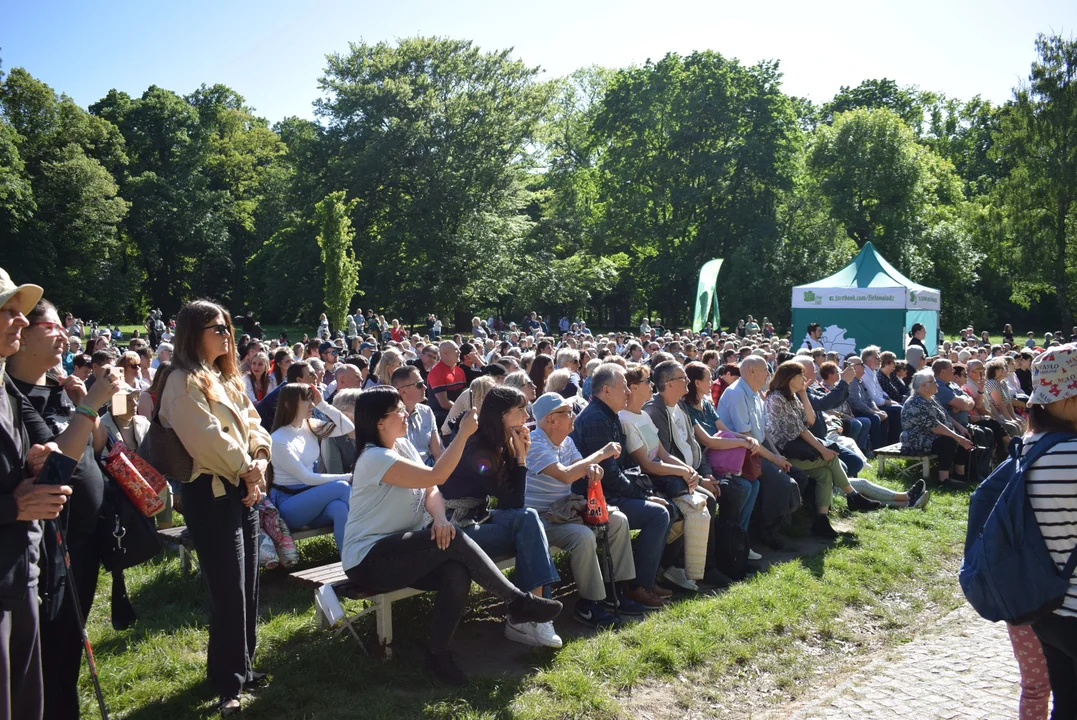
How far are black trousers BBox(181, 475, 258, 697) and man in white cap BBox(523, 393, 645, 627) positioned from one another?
185 centimetres

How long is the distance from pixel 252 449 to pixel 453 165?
35.7 metres

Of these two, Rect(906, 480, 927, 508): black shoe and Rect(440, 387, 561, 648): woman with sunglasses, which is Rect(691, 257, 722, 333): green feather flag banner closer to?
Rect(906, 480, 927, 508): black shoe

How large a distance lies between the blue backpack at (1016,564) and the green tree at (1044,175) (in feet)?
126

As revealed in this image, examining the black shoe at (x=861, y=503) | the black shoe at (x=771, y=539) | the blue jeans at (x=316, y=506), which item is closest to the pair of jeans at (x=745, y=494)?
the black shoe at (x=771, y=539)

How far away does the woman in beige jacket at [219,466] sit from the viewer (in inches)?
137

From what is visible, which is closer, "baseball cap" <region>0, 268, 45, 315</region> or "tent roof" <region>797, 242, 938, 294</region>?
"baseball cap" <region>0, 268, 45, 315</region>

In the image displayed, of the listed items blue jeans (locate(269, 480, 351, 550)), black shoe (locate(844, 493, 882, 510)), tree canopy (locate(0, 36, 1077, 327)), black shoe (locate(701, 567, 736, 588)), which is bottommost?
black shoe (locate(701, 567, 736, 588))

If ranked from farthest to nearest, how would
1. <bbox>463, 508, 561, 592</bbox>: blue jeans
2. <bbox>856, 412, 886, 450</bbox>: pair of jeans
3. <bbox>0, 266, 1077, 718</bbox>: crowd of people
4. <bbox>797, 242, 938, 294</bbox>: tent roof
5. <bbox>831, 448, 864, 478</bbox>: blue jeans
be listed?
<bbox>797, 242, 938, 294</bbox>: tent roof → <bbox>856, 412, 886, 450</bbox>: pair of jeans → <bbox>831, 448, 864, 478</bbox>: blue jeans → <bbox>463, 508, 561, 592</bbox>: blue jeans → <bbox>0, 266, 1077, 718</bbox>: crowd of people

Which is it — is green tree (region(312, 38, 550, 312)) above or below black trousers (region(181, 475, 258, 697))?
above

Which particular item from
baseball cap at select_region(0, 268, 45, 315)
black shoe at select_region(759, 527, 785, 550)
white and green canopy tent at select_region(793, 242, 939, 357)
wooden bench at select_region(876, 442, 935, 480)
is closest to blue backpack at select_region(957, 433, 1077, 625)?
baseball cap at select_region(0, 268, 45, 315)

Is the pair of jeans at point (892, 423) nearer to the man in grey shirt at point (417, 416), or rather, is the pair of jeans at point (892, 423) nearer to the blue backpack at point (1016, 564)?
the man in grey shirt at point (417, 416)

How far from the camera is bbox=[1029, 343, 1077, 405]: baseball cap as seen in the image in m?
2.83

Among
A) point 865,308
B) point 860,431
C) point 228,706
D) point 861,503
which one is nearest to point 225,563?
point 228,706

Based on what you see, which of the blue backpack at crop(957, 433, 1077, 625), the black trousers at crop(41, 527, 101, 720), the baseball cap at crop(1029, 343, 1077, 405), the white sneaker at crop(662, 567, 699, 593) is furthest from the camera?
the white sneaker at crop(662, 567, 699, 593)
